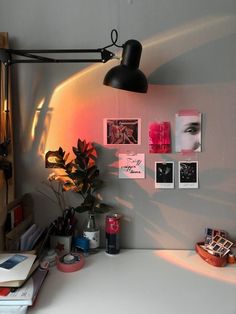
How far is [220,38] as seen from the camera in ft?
4.57

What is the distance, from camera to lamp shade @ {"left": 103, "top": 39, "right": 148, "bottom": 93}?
1188mm

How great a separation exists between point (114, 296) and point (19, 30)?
1311 millimetres

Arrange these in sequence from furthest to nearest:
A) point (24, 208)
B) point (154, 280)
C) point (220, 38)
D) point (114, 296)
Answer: point (24, 208) < point (220, 38) < point (154, 280) < point (114, 296)

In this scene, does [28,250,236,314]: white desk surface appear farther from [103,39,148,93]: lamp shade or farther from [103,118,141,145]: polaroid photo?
[103,39,148,93]: lamp shade

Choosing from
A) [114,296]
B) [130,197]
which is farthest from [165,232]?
[114,296]

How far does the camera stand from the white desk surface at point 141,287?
38.9 inches

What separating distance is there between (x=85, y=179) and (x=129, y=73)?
541mm

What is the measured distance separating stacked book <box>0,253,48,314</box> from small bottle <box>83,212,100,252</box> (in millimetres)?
282

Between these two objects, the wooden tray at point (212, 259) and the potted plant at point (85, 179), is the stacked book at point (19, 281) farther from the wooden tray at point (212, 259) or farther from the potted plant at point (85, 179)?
the wooden tray at point (212, 259)

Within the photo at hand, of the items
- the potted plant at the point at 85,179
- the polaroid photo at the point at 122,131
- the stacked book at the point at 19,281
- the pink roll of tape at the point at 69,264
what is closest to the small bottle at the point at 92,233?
the potted plant at the point at 85,179

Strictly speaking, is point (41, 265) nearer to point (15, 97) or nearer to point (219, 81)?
point (15, 97)

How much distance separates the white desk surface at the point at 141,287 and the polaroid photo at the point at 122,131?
22.5 inches

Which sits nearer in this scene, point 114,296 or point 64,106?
point 114,296

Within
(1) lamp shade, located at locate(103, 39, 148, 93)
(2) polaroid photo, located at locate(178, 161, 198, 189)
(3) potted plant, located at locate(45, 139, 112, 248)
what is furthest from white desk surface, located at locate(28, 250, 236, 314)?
(1) lamp shade, located at locate(103, 39, 148, 93)
